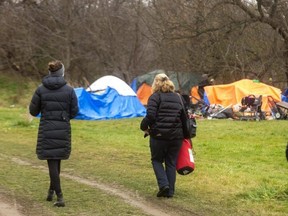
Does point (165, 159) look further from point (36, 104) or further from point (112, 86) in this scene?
point (112, 86)

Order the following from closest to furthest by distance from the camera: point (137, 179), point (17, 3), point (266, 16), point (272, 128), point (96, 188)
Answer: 1. point (96, 188)
2. point (137, 179)
3. point (272, 128)
4. point (266, 16)
5. point (17, 3)

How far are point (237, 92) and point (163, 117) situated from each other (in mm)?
15902

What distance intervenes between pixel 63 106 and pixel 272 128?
12.2 m

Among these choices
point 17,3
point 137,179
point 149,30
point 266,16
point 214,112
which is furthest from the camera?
point 17,3

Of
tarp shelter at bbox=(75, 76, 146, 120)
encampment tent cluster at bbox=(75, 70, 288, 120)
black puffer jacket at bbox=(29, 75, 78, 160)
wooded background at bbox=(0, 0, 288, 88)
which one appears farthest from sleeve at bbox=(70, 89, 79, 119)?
wooded background at bbox=(0, 0, 288, 88)

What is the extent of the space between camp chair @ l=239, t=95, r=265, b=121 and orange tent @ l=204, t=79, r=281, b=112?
1285 millimetres

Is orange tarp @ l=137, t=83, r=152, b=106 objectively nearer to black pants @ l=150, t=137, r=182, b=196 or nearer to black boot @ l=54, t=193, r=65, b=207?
black pants @ l=150, t=137, r=182, b=196

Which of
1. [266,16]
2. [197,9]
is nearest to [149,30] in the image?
[197,9]

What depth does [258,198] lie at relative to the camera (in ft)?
24.5

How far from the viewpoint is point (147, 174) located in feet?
30.9

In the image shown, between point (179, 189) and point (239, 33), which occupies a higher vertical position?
point (239, 33)

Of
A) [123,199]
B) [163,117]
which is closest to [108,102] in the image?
[123,199]

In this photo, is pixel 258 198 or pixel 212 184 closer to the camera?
pixel 258 198

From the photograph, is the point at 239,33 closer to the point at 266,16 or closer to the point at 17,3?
the point at 266,16
